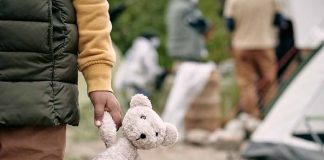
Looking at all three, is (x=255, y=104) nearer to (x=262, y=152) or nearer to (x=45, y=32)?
(x=262, y=152)

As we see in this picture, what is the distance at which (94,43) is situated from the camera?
3.24 m

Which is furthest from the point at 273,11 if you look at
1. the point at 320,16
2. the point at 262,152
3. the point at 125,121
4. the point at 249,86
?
the point at 125,121

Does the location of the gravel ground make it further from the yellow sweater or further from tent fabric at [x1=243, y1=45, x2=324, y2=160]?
the yellow sweater

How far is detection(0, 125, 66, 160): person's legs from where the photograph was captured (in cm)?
305

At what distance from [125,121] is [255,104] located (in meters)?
6.93

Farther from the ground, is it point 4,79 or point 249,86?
point 4,79

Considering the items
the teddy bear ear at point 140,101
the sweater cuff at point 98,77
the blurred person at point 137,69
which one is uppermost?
the sweater cuff at point 98,77

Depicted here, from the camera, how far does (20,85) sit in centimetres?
305

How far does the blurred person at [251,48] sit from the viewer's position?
399 inches

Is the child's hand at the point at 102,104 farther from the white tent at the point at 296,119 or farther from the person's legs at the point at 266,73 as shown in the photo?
the person's legs at the point at 266,73

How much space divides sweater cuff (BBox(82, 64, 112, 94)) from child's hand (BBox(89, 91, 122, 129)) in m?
0.02

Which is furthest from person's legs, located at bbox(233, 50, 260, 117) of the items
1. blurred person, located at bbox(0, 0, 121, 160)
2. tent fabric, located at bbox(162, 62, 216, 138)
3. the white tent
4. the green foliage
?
blurred person, located at bbox(0, 0, 121, 160)

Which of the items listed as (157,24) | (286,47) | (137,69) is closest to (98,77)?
(286,47)

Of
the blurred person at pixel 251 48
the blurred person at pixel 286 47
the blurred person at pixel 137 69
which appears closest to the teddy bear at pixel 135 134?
the blurred person at pixel 251 48
